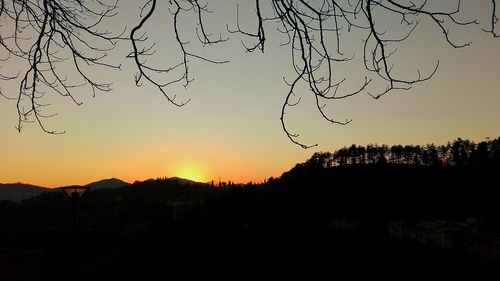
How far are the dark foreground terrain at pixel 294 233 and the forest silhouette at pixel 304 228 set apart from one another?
0.10m

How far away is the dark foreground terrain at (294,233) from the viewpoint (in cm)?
2362

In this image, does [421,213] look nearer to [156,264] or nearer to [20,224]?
Answer: [156,264]

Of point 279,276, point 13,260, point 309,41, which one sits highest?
point 309,41

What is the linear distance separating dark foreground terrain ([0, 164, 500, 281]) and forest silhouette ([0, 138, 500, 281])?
102 millimetres

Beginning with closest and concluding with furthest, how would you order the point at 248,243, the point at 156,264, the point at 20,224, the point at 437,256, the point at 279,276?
the point at 156,264 → the point at 279,276 → the point at 248,243 → the point at 437,256 → the point at 20,224

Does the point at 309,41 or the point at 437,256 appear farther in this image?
the point at 437,256

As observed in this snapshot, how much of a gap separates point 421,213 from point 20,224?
186ft

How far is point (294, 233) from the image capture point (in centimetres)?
3997

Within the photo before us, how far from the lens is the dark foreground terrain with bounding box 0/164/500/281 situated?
2362cm

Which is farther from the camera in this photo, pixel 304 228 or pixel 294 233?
pixel 304 228

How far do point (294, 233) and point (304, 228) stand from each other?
10.4 ft

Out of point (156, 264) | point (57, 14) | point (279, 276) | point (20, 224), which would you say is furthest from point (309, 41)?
point (20, 224)

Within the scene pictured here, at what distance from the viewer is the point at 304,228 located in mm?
42969

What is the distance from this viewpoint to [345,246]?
33.6m
